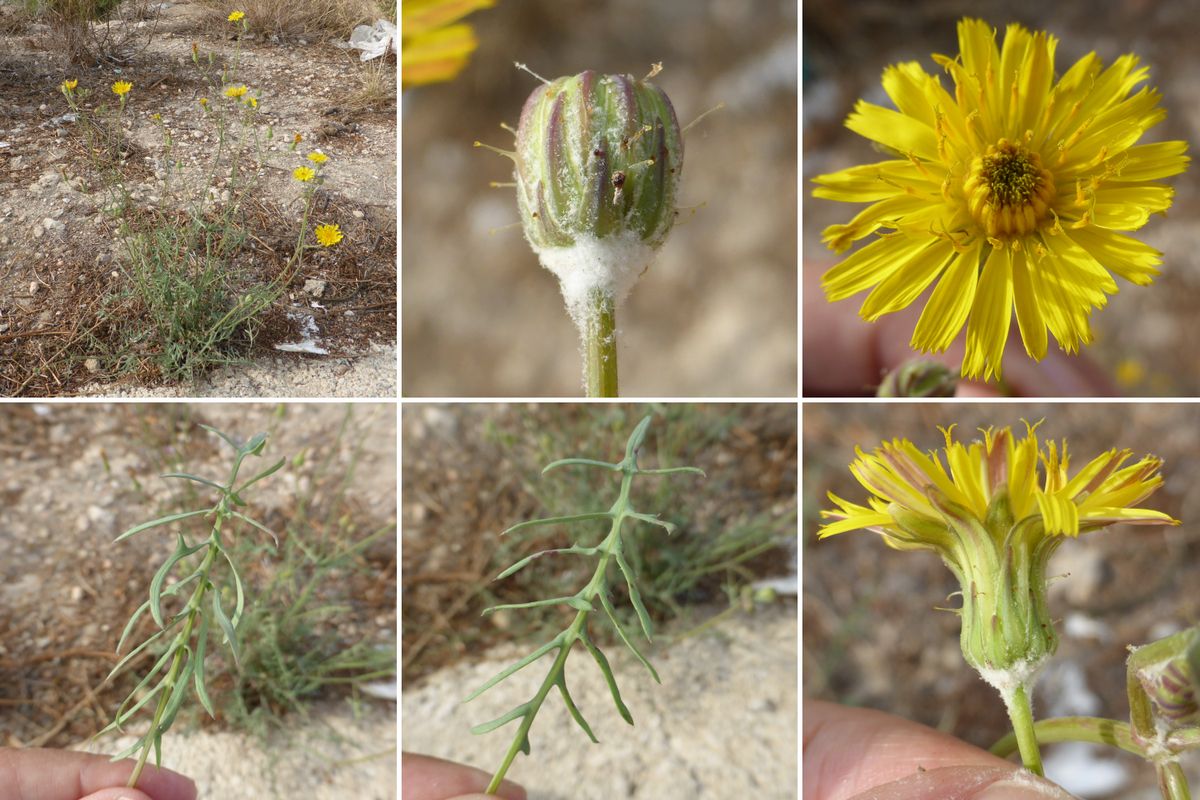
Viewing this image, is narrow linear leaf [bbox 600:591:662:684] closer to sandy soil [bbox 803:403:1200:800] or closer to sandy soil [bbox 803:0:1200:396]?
sandy soil [bbox 803:403:1200:800]

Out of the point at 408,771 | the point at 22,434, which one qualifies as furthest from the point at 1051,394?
the point at 22,434

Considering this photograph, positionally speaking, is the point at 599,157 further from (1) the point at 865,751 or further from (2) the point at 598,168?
(1) the point at 865,751

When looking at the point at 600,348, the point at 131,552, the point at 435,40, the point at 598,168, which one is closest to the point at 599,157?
the point at 598,168

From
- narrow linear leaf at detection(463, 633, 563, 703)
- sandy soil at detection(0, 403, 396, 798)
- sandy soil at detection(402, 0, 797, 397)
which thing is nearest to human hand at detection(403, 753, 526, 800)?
sandy soil at detection(0, 403, 396, 798)

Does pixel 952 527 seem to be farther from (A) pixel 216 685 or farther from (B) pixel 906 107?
(A) pixel 216 685

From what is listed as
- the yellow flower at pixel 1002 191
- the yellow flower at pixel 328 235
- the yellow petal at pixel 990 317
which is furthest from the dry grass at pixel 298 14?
the yellow petal at pixel 990 317
